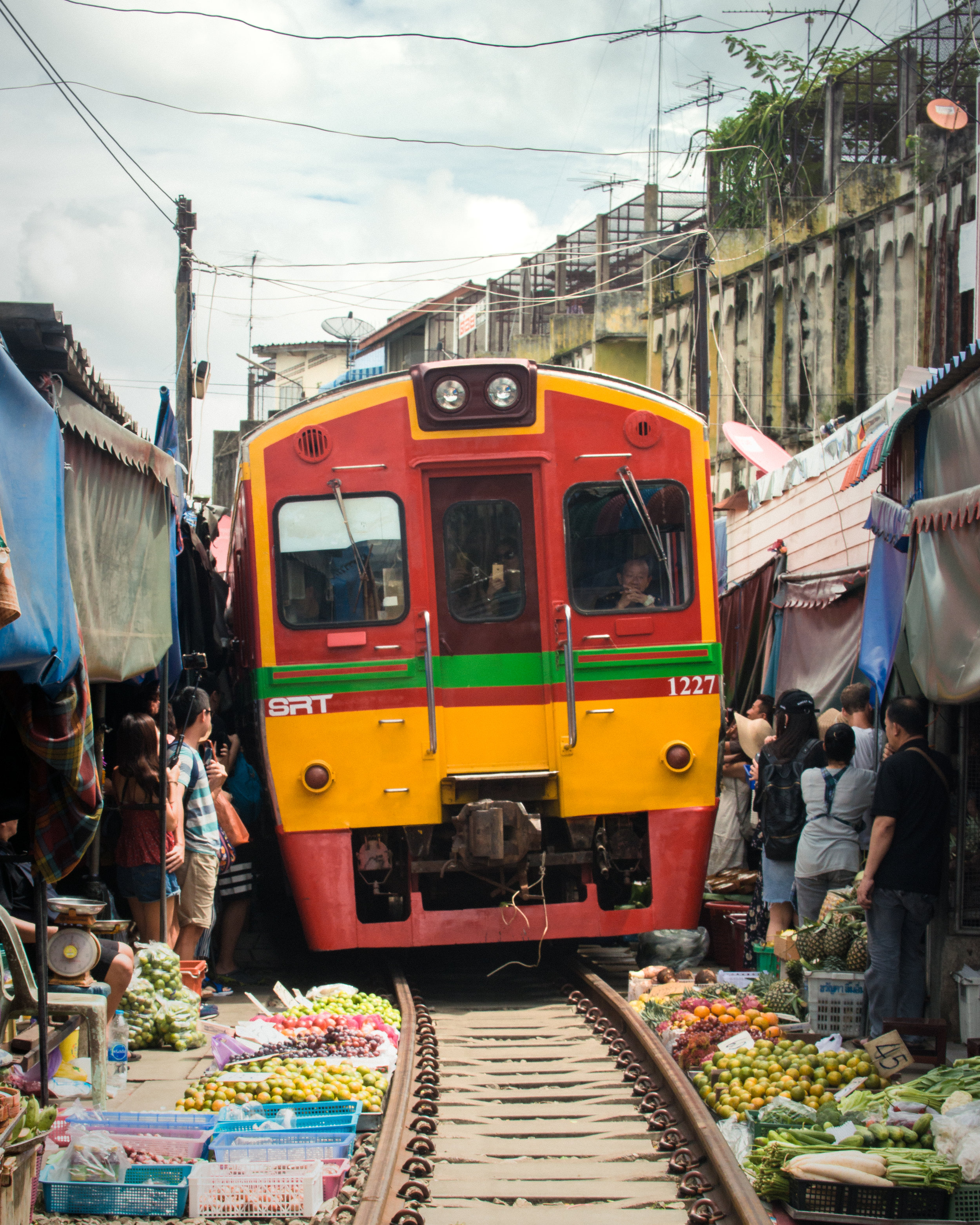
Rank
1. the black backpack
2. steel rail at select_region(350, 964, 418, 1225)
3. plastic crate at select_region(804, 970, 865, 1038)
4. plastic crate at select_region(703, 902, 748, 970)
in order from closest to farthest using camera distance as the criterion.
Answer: steel rail at select_region(350, 964, 418, 1225)
plastic crate at select_region(804, 970, 865, 1038)
the black backpack
plastic crate at select_region(703, 902, 748, 970)

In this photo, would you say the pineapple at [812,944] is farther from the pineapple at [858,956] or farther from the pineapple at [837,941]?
the pineapple at [858,956]

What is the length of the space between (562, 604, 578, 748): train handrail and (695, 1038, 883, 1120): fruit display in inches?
83.8

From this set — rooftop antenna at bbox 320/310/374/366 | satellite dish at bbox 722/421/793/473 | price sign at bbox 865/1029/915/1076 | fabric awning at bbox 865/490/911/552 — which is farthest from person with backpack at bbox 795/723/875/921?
rooftop antenna at bbox 320/310/374/366

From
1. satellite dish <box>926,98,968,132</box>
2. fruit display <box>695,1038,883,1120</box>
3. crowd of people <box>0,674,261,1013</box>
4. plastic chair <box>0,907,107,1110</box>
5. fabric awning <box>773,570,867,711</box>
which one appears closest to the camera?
fruit display <box>695,1038,883,1120</box>

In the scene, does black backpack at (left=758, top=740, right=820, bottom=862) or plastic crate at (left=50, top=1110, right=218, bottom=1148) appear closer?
plastic crate at (left=50, top=1110, right=218, bottom=1148)

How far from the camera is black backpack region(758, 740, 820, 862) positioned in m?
8.27

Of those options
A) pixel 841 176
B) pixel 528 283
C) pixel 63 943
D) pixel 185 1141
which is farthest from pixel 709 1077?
pixel 528 283

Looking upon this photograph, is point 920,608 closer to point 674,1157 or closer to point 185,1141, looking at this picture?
point 674,1157

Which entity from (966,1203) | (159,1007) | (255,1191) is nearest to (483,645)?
(159,1007)

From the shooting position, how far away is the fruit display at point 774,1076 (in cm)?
552

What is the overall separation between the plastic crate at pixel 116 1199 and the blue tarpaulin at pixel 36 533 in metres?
1.66

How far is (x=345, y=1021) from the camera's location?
675 cm

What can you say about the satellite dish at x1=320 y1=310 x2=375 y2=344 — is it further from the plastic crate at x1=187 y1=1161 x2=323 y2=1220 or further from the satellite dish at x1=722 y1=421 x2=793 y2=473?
the plastic crate at x1=187 y1=1161 x2=323 y2=1220

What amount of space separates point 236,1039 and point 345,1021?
2.58 feet
